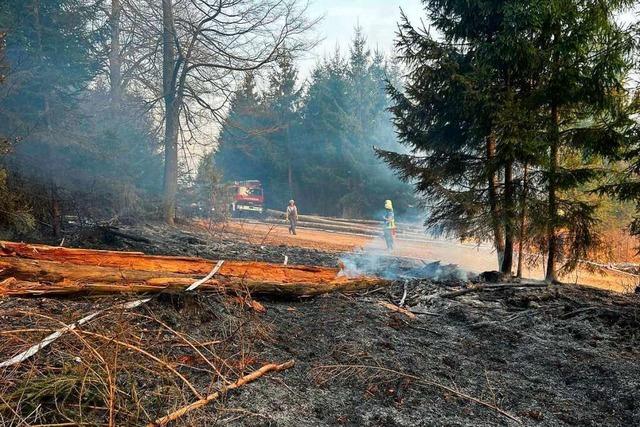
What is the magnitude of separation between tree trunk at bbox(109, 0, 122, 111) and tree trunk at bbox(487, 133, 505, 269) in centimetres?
1457

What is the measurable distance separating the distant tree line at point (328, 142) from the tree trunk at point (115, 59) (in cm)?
1450

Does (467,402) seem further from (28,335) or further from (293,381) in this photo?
(28,335)

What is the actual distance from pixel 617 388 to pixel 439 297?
3205 millimetres

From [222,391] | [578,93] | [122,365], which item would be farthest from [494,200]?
[122,365]

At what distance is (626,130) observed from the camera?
802 centimetres

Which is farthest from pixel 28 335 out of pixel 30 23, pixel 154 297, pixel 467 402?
pixel 30 23

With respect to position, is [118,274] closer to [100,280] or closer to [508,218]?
[100,280]

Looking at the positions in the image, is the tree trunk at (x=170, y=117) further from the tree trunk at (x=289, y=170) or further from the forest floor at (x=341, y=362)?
the tree trunk at (x=289, y=170)

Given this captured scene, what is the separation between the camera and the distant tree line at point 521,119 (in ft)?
27.9

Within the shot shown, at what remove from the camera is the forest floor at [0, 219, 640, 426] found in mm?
2828

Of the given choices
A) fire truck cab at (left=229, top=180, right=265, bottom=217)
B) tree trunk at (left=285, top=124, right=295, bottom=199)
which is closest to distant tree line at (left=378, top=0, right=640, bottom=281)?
fire truck cab at (left=229, top=180, right=265, bottom=217)

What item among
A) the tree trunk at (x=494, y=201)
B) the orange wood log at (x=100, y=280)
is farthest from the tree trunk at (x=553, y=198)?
the orange wood log at (x=100, y=280)

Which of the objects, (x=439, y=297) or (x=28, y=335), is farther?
(x=439, y=297)

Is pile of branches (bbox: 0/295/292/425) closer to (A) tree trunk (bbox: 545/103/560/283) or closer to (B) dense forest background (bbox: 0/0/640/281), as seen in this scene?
(B) dense forest background (bbox: 0/0/640/281)
